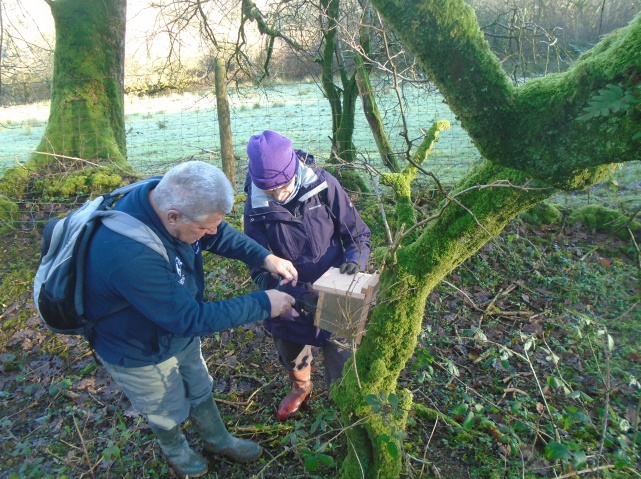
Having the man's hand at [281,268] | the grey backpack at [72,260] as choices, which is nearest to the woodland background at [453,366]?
the man's hand at [281,268]

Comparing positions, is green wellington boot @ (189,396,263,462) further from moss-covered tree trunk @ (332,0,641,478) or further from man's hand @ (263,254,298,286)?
moss-covered tree trunk @ (332,0,641,478)

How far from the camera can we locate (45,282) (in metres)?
1.95

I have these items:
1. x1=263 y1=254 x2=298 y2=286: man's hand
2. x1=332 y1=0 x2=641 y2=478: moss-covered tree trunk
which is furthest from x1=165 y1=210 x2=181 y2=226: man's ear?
x1=332 y1=0 x2=641 y2=478: moss-covered tree trunk

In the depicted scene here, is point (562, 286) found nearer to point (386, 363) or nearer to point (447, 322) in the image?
point (447, 322)

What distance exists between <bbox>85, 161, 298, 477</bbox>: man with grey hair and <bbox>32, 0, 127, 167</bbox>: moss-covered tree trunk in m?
4.60

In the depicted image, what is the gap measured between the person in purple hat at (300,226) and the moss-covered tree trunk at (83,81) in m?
4.52

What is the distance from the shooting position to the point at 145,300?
6.15ft

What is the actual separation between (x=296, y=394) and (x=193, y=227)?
71.0 inches

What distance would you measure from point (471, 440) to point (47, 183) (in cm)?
575

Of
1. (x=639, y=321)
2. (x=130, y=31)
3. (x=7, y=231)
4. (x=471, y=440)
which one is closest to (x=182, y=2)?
(x=130, y=31)

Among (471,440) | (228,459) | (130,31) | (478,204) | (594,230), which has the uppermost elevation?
(130,31)

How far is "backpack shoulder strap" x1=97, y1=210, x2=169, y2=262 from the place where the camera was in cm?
187

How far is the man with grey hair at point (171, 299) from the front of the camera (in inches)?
73.4

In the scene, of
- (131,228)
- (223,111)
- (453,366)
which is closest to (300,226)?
(131,228)
